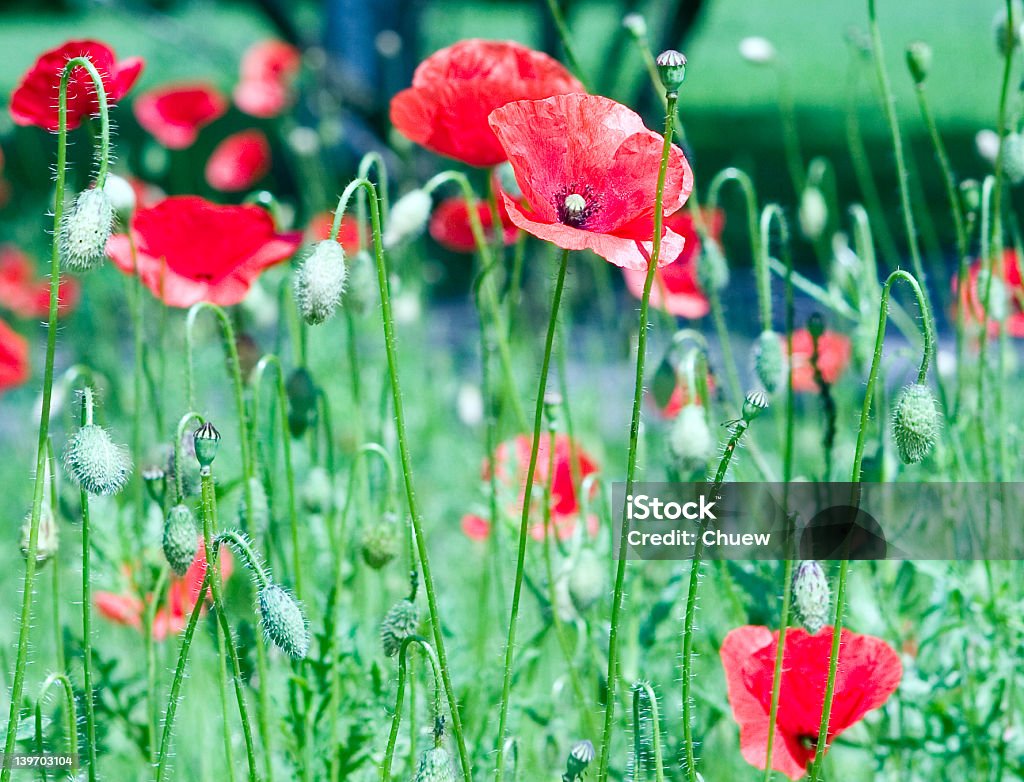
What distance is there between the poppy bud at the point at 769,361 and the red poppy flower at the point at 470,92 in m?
0.38

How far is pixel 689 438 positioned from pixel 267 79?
2.93 metres

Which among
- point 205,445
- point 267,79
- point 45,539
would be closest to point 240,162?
point 267,79

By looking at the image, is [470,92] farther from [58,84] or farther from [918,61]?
[918,61]

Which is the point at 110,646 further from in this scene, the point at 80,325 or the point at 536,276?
the point at 536,276

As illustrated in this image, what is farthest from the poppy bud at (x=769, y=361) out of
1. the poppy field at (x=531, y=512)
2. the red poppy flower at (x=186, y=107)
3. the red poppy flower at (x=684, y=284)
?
the red poppy flower at (x=186, y=107)

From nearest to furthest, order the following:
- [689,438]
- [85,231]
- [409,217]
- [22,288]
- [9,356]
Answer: [85,231] < [689,438] < [409,217] < [9,356] < [22,288]

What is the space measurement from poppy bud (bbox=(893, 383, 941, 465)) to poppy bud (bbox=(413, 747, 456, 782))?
1.52 feet

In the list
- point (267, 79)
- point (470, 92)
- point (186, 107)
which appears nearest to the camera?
point (470, 92)

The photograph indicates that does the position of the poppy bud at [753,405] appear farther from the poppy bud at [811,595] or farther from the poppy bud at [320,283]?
the poppy bud at [320,283]

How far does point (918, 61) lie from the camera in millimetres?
1522

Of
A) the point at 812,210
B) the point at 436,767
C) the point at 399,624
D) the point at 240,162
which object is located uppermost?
the point at 240,162

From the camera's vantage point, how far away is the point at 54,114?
4.31 feet

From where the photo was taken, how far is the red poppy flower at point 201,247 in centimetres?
142

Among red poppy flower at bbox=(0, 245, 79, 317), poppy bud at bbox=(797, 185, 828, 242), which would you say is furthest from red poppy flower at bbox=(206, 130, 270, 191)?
poppy bud at bbox=(797, 185, 828, 242)
